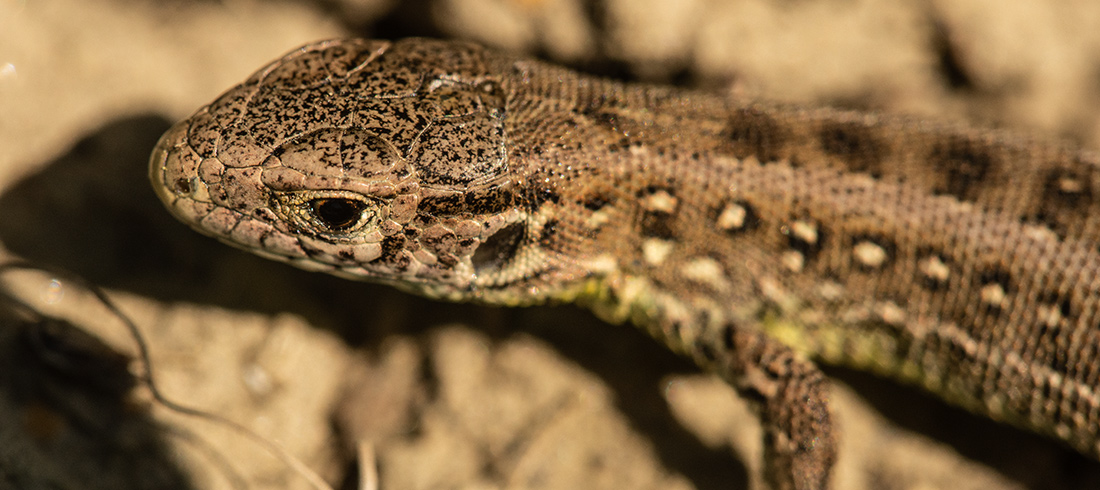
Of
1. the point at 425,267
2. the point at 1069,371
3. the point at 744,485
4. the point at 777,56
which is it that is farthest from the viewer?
the point at 777,56

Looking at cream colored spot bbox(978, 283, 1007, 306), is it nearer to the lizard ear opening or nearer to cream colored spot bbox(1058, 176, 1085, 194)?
cream colored spot bbox(1058, 176, 1085, 194)

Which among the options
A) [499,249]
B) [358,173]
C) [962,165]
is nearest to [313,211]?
[358,173]

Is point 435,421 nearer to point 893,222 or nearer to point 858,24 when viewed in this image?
point 893,222

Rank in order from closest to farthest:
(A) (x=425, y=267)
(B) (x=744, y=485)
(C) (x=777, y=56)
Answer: (A) (x=425, y=267) < (B) (x=744, y=485) < (C) (x=777, y=56)

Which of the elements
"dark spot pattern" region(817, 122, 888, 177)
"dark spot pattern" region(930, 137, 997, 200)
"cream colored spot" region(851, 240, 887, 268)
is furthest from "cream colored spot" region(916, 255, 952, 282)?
"dark spot pattern" region(817, 122, 888, 177)

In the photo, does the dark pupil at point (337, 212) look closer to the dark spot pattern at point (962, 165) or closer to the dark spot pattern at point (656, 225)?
the dark spot pattern at point (656, 225)

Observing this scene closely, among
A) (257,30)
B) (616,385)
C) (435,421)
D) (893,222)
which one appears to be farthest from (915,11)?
(257,30)

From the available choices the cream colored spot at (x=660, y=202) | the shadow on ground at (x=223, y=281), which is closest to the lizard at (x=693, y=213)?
the cream colored spot at (x=660, y=202)
